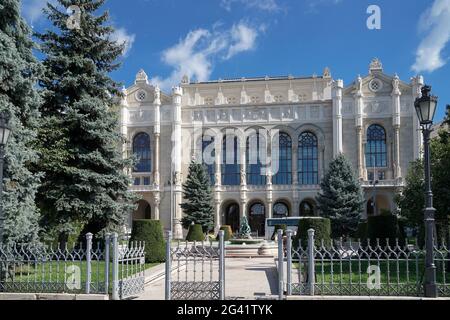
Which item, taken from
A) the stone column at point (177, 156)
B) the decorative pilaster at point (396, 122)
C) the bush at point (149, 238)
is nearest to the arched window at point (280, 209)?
the stone column at point (177, 156)

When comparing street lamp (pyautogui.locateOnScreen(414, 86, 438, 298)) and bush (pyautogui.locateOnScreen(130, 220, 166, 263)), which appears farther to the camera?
bush (pyautogui.locateOnScreen(130, 220, 166, 263))

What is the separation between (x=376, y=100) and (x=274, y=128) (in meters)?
11.8

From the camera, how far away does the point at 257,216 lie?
5894 cm

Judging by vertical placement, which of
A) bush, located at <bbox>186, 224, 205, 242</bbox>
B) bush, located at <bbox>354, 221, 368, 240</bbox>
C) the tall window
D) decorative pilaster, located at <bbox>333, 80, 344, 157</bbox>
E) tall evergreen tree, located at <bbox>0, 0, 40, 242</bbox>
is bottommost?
bush, located at <bbox>186, 224, 205, 242</bbox>

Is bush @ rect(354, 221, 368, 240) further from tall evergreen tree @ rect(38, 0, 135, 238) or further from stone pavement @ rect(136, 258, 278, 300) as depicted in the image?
tall evergreen tree @ rect(38, 0, 135, 238)

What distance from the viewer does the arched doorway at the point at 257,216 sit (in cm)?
5859

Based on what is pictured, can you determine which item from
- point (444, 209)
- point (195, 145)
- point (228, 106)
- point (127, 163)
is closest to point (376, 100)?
point (228, 106)

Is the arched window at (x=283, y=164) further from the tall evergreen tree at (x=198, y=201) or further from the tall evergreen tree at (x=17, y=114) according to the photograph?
the tall evergreen tree at (x=17, y=114)

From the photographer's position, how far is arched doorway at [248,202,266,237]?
58.6 m

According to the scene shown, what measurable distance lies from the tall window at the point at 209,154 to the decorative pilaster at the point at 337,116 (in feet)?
44.9

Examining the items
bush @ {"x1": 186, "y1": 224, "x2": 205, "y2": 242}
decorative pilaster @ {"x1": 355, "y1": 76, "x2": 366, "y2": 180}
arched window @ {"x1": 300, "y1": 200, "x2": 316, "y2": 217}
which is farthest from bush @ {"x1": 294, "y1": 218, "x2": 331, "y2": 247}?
arched window @ {"x1": 300, "y1": 200, "x2": 316, "y2": 217}

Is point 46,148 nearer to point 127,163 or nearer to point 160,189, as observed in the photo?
point 127,163

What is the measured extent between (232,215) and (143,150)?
13101 mm

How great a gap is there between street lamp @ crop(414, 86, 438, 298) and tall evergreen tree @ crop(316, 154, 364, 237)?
34600 mm
